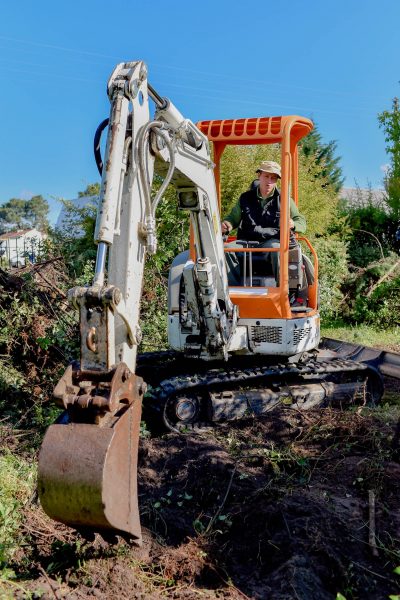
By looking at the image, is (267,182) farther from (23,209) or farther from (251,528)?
(23,209)

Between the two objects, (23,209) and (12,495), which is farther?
(23,209)

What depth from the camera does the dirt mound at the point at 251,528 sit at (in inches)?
138

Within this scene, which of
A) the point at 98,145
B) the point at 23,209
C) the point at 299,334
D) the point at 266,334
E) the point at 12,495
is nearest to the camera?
the point at 98,145

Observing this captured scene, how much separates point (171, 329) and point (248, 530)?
2508 millimetres

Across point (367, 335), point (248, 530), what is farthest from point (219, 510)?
point (367, 335)

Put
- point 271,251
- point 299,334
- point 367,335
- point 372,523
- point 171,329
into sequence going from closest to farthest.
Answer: point 372,523
point 271,251
point 171,329
point 299,334
point 367,335

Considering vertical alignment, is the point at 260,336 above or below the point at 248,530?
above

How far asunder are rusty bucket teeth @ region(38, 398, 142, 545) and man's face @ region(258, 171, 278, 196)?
145 inches

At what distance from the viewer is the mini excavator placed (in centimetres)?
319

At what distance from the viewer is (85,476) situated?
3074 millimetres

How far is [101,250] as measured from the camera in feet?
11.7

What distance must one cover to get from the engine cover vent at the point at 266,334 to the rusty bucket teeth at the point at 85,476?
313cm

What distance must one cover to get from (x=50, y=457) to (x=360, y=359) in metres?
5.46

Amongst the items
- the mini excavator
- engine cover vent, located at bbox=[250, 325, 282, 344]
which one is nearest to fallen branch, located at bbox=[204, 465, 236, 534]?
the mini excavator
